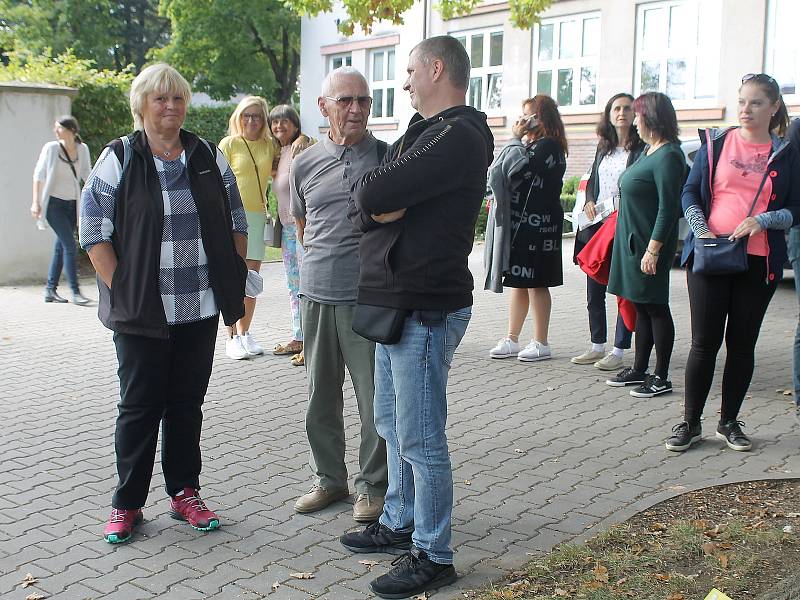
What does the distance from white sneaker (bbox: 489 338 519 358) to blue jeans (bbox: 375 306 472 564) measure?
4.35 meters

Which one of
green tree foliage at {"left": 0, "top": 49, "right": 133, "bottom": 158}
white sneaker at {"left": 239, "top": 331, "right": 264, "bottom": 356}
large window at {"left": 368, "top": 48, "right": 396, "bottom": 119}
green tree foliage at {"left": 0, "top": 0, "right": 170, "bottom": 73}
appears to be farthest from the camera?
green tree foliage at {"left": 0, "top": 0, "right": 170, "bottom": 73}

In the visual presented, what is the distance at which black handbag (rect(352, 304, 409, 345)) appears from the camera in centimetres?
365

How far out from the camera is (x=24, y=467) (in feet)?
17.6

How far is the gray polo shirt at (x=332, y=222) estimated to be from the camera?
4535mm

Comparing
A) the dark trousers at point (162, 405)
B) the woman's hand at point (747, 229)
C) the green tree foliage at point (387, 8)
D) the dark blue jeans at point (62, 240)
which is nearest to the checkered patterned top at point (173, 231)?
the dark trousers at point (162, 405)

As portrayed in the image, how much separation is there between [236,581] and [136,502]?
0.75 meters

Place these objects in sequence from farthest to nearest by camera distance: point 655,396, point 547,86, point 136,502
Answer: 1. point 547,86
2. point 655,396
3. point 136,502

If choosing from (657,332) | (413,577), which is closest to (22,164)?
(657,332)

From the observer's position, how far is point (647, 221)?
6730 millimetres

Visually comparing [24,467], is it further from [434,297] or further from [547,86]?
[547,86]

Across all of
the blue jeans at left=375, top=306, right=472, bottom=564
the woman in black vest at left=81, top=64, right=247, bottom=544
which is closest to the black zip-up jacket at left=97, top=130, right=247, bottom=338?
the woman in black vest at left=81, top=64, right=247, bottom=544

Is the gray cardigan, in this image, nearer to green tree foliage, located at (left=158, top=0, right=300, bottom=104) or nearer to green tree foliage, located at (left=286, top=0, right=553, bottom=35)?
green tree foliage, located at (left=286, top=0, right=553, bottom=35)

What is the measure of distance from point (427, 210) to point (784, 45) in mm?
18341

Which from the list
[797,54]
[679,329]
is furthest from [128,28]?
[679,329]
